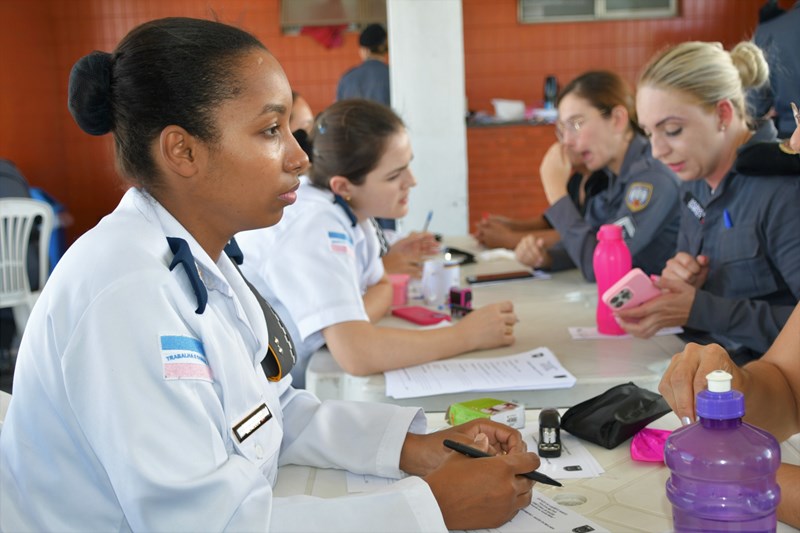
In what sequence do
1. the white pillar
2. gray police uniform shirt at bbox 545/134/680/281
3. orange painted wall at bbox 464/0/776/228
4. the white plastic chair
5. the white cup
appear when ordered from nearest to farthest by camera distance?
the white cup < gray police uniform shirt at bbox 545/134/680/281 < the white pillar < the white plastic chair < orange painted wall at bbox 464/0/776/228

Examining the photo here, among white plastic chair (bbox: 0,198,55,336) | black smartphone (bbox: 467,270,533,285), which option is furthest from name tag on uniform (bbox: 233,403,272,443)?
white plastic chair (bbox: 0,198,55,336)

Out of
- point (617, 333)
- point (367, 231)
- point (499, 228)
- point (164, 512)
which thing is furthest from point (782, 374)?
point (499, 228)

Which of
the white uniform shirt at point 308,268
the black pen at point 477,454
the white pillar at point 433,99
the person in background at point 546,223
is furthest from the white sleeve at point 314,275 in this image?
the white pillar at point 433,99

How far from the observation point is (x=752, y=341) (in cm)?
209

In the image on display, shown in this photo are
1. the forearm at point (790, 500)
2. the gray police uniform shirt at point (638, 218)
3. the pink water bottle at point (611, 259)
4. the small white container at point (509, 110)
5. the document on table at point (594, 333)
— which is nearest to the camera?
the forearm at point (790, 500)

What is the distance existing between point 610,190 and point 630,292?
125 cm

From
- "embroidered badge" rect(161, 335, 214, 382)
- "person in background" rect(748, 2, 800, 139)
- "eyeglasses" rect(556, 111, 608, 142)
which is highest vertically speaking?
"person in background" rect(748, 2, 800, 139)

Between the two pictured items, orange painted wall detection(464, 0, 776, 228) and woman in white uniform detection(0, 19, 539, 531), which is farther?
orange painted wall detection(464, 0, 776, 228)

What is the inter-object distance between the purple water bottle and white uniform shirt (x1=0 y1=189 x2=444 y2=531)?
0.34m

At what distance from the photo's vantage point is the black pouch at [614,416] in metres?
1.41

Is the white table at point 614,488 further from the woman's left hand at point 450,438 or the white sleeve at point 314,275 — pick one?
the white sleeve at point 314,275

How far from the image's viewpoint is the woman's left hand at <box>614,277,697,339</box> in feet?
6.96

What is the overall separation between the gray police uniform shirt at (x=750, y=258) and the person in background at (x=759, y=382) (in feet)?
1.75

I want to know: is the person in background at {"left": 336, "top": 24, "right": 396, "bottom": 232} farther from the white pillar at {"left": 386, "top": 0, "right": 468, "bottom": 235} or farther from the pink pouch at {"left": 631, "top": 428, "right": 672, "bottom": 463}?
the pink pouch at {"left": 631, "top": 428, "right": 672, "bottom": 463}
